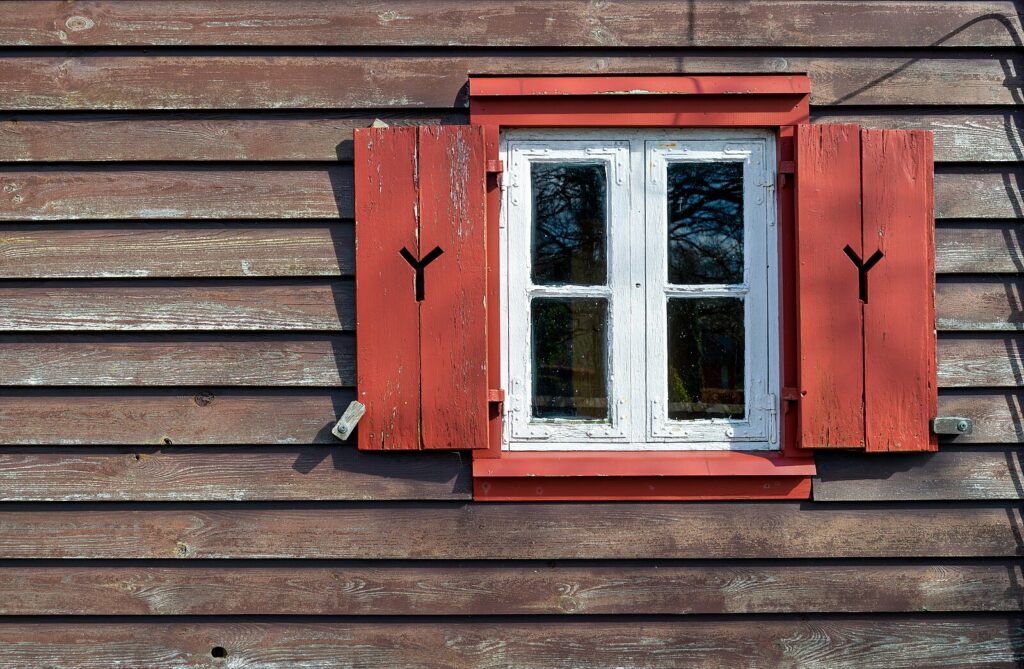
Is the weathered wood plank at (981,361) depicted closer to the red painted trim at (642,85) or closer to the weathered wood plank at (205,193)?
the weathered wood plank at (205,193)

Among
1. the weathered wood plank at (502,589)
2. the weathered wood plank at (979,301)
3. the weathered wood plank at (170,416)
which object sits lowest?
the weathered wood plank at (502,589)

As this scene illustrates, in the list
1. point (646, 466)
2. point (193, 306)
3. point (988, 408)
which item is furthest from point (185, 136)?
point (988, 408)

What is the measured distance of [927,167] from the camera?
7.07ft

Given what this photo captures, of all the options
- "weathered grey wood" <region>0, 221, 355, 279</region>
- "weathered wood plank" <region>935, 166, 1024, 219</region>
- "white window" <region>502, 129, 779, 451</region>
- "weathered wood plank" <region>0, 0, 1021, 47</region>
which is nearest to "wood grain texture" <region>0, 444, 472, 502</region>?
"white window" <region>502, 129, 779, 451</region>

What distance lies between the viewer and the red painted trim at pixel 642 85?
7.14ft

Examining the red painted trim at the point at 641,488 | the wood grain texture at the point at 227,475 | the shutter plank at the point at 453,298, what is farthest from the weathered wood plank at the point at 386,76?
the red painted trim at the point at 641,488

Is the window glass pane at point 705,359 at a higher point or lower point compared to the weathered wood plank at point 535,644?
higher

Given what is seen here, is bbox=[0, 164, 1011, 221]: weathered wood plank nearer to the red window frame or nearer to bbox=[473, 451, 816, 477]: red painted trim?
the red window frame

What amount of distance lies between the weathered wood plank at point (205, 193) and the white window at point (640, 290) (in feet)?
1.82

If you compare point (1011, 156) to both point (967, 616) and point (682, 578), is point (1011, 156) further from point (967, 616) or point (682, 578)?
point (682, 578)

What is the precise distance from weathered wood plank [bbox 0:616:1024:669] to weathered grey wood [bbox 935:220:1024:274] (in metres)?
1.09

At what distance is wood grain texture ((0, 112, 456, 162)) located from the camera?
2.20 metres

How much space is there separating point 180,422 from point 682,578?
1.61m

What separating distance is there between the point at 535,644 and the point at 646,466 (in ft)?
2.12
